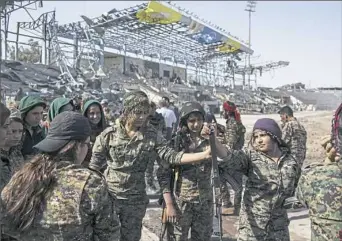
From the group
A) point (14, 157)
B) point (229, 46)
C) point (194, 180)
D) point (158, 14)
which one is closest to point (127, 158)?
point (194, 180)

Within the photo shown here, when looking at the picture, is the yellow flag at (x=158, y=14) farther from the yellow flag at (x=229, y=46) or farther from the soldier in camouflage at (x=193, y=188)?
A: the soldier in camouflage at (x=193, y=188)

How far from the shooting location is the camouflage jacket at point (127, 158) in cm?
319

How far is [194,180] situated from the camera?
3.26 m

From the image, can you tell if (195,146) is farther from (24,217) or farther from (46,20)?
(46,20)

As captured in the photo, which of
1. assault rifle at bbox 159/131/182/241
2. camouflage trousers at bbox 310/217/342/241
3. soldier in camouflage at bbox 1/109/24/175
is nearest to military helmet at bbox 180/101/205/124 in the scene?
assault rifle at bbox 159/131/182/241

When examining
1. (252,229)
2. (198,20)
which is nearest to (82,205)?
(252,229)

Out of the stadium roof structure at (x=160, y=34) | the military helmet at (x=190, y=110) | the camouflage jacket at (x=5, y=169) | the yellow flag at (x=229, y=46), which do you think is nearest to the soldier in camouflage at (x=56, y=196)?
the camouflage jacket at (x=5, y=169)

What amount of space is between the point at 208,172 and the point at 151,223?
84.9 inches

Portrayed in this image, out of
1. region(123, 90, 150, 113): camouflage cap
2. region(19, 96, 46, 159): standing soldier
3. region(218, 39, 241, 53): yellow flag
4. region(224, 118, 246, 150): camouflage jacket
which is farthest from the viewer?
region(218, 39, 241, 53): yellow flag

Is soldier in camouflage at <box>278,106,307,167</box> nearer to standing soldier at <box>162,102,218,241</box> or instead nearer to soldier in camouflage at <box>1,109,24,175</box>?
standing soldier at <box>162,102,218,241</box>

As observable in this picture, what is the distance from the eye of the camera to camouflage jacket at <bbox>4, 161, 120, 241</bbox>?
1.74m

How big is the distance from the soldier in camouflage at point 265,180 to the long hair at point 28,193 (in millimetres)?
1369

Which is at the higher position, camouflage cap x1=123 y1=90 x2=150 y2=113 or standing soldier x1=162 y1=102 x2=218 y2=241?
camouflage cap x1=123 y1=90 x2=150 y2=113

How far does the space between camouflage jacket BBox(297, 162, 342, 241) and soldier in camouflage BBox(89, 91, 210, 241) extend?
52.0 inches
